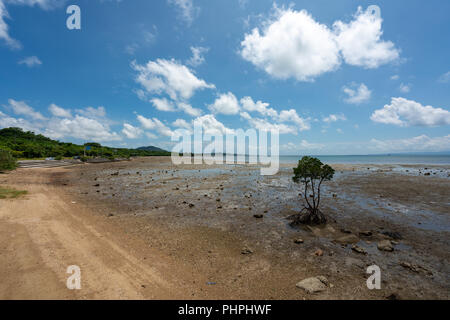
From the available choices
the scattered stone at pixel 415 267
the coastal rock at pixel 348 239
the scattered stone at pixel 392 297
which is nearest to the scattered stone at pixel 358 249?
the coastal rock at pixel 348 239

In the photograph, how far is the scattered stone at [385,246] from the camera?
31.0 ft

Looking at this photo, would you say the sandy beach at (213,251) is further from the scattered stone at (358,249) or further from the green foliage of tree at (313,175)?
the green foliage of tree at (313,175)

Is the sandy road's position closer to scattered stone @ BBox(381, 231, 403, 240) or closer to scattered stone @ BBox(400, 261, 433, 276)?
scattered stone @ BBox(400, 261, 433, 276)

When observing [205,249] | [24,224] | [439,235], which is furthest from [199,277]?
[439,235]

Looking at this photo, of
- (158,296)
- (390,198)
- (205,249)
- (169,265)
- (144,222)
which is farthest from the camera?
(390,198)

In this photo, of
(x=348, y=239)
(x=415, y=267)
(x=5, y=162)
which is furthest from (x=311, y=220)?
(x=5, y=162)

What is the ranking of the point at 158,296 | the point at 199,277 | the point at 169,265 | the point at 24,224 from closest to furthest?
the point at 158,296 < the point at 199,277 < the point at 169,265 < the point at 24,224

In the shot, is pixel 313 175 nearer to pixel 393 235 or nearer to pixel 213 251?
pixel 393 235

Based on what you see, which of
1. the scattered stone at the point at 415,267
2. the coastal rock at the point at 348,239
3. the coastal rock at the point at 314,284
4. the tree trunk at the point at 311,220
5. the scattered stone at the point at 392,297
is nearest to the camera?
the scattered stone at the point at 392,297

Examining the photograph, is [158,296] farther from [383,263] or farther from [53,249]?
[383,263]

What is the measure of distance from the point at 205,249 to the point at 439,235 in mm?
14972

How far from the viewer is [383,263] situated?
329 inches

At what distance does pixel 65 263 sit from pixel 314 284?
1022 cm

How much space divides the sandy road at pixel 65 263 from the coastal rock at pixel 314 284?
4.78m
